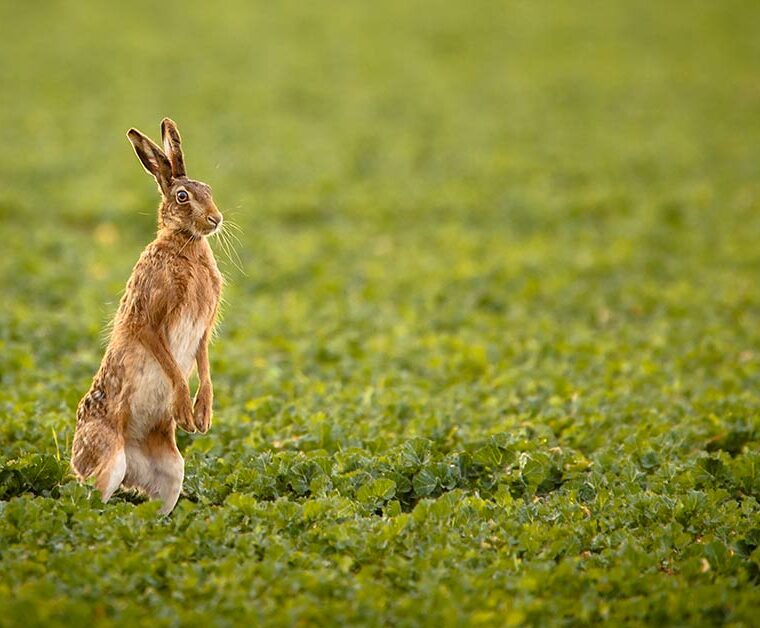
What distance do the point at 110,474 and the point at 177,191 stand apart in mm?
1574

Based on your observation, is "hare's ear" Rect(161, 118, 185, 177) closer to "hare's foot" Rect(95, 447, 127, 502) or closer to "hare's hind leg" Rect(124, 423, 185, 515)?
"hare's hind leg" Rect(124, 423, 185, 515)

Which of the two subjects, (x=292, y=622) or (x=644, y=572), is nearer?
(x=292, y=622)

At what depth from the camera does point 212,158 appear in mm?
18703

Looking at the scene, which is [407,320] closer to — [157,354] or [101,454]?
[157,354]

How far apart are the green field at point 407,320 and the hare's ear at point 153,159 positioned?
69.8 inches

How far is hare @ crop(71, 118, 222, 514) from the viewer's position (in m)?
6.22

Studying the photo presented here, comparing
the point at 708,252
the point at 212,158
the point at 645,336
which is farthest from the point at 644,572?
the point at 212,158

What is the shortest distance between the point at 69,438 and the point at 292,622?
111 inches

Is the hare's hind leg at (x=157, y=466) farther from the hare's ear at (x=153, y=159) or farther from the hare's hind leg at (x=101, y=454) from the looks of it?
the hare's ear at (x=153, y=159)

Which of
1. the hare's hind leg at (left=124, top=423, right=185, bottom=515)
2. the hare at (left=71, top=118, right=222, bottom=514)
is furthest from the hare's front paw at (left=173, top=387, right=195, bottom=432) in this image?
the hare's hind leg at (left=124, top=423, right=185, bottom=515)

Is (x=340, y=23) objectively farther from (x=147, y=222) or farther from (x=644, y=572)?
(x=644, y=572)

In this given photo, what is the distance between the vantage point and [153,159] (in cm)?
630

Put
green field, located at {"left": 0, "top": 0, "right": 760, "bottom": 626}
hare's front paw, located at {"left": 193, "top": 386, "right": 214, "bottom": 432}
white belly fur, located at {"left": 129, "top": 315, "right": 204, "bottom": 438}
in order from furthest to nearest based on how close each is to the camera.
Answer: hare's front paw, located at {"left": 193, "top": 386, "right": 214, "bottom": 432}
white belly fur, located at {"left": 129, "top": 315, "right": 204, "bottom": 438}
green field, located at {"left": 0, "top": 0, "right": 760, "bottom": 626}

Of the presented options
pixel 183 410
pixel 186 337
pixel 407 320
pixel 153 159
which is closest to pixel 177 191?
pixel 153 159
